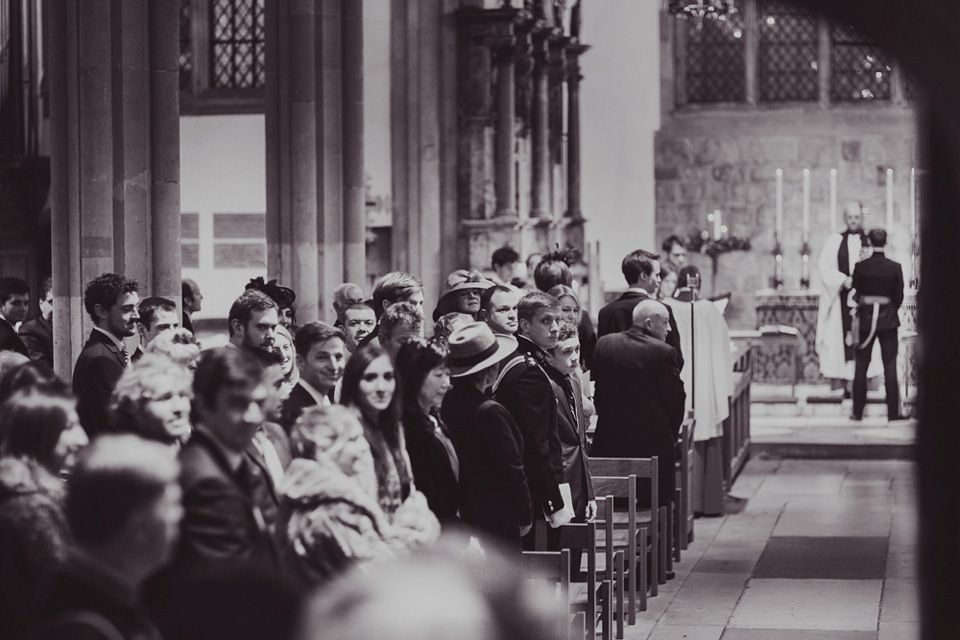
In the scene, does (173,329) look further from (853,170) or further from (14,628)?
(853,170)

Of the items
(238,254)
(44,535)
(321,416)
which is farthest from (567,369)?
(238,254)

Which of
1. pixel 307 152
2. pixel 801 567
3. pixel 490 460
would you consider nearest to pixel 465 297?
pixel 801 567

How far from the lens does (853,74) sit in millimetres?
22203

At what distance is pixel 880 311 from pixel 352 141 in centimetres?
536

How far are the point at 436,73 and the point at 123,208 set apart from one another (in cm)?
692

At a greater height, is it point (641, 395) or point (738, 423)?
point (641, 395)

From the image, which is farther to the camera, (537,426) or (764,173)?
(764,173)

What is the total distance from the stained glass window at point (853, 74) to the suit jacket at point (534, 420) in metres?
14.9

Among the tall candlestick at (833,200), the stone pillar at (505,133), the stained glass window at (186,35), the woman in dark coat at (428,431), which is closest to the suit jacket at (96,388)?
the woman in dark coat at (428,431)

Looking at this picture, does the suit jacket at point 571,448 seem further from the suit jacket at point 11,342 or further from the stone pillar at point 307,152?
the stone pillar at point 307,152

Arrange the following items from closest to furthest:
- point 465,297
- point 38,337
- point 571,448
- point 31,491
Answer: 1. point 31,491
2. point 571,448
3. point 465,297
4. point 38,337

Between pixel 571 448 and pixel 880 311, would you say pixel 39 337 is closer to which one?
pixel 571 448

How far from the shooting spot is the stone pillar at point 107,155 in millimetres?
10812

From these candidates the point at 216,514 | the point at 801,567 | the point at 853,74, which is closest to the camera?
the point at 216,514
